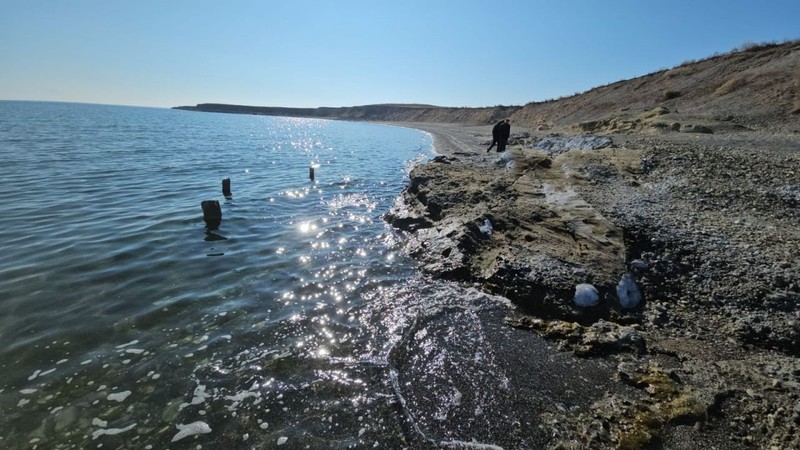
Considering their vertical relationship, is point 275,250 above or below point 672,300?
below

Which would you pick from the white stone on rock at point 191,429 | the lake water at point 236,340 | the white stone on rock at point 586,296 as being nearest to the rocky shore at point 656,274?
the white stone on rock at point 586,296

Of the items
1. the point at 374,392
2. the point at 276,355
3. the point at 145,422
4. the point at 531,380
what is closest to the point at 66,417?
the point at 145,422

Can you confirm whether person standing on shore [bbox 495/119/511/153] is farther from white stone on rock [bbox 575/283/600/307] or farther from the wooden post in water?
white stone on rock [bbox 575/283/600/307]

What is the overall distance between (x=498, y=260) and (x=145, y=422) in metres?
6.58

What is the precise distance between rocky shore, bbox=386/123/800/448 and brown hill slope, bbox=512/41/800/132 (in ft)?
34.5

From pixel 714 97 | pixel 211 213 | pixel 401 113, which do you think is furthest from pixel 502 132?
pixel 401 113

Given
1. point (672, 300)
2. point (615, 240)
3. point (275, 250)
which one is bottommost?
point (275, 250)

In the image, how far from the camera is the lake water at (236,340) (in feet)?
14.6

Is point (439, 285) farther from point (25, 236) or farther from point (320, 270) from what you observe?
point (25, 236)

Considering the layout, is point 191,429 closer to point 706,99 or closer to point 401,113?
point 706,99

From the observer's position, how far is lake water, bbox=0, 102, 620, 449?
446 cm

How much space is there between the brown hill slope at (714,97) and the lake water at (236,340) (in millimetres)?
21355

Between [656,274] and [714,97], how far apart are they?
2811cm

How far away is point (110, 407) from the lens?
4766 mm
